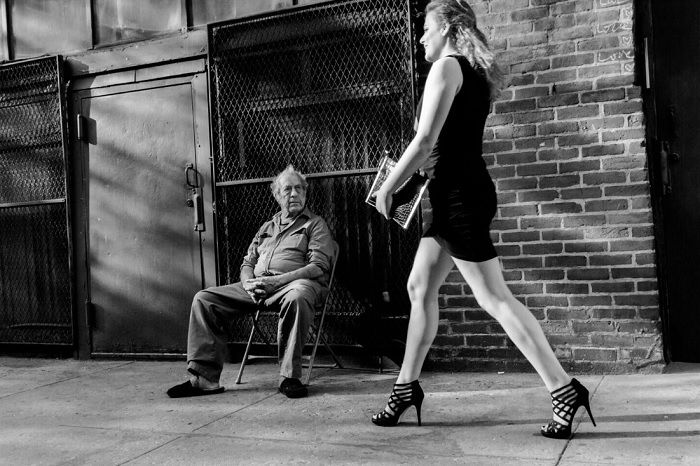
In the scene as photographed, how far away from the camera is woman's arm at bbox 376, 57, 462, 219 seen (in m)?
3.43

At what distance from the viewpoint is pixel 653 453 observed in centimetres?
318

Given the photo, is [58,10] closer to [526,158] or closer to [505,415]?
[526,158]

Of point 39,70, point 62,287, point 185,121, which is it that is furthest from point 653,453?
point 39,70

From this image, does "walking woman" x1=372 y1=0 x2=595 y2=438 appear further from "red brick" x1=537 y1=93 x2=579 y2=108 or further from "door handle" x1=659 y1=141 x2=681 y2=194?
"door handle" x1=659 y1=141 x2=681 y2=194

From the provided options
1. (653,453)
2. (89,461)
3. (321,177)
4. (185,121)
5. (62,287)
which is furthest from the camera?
(62,287)

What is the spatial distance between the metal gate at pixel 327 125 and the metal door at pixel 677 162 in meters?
1.59

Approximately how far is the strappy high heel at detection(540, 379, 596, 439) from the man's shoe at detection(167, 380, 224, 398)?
7.43 ft

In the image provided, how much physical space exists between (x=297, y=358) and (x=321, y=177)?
1.48 m

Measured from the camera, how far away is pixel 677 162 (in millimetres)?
4902

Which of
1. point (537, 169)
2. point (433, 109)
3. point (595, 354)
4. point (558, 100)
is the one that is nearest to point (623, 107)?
point (558, 100)

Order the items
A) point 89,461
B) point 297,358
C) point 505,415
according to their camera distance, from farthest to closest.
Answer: point 297,358 < point 505,415 < point 89,461

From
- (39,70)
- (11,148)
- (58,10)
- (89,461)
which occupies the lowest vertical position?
(89,461)

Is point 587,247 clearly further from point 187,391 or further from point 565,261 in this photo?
point 187,391

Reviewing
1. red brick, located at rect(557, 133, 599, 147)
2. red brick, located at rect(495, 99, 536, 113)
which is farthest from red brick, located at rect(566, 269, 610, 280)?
red brick, located at rect(495, 99, 536, 113)
